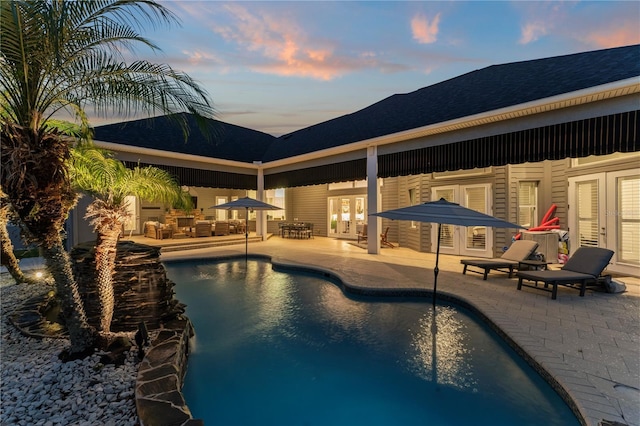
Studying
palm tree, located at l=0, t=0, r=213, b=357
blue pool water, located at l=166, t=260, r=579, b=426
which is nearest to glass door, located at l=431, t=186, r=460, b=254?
blue pool water, located at l=166, t=260, r=579, b=426

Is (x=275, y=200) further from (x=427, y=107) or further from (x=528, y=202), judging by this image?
(x=528, y=202)

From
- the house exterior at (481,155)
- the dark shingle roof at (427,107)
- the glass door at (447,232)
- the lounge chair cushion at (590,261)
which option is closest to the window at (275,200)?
the dark shingle roof at (427,107)

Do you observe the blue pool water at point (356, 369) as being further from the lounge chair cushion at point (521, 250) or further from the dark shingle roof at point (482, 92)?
the dark shingle roof at point (482, 92)

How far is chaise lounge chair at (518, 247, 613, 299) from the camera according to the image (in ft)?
18.4

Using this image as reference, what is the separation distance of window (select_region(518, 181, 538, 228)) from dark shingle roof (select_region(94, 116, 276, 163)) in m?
10.5

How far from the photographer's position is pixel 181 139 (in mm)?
13984

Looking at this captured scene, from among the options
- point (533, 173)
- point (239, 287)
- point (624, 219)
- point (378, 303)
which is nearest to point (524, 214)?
point (533, 173)

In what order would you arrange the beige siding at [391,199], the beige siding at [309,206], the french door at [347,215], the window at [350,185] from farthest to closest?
the beige siding at [309,206]
the french door at [347,215]
the window at [350,185]
the beige siding at [391,199]

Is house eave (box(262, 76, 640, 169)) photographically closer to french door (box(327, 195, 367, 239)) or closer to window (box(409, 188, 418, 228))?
window (box(409, 188, 418, 228))

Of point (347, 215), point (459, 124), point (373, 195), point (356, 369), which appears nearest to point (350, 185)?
point (347, 215)

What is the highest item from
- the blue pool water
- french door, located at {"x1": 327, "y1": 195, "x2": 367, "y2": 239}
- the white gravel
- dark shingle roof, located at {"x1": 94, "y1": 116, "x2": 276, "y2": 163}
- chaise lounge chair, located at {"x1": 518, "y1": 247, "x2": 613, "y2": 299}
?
dark shingle roof, located at {"x1": 94, "y1": 116, "x2": 276, "y2": 163}

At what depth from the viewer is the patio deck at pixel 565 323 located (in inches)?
109

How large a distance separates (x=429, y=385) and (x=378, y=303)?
277 cm

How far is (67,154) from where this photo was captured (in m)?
3.16
